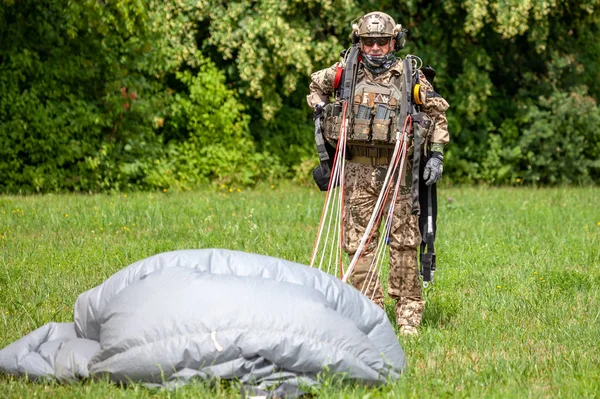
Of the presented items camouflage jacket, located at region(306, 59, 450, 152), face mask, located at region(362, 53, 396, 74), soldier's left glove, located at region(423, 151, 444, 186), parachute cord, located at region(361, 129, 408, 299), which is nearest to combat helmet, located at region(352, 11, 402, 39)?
face mask, located at region(362, 53, 396, 74)

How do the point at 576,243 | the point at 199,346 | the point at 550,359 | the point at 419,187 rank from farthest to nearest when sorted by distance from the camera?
the point at 576,243, the point at 419,187, the point at 550,359, the point at 199,346

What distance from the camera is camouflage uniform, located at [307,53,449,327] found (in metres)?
6.88

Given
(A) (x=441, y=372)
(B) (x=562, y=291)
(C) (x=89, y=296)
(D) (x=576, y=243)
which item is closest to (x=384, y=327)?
(A) (x=441, y=372)

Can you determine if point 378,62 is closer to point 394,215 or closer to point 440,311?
point 394,215

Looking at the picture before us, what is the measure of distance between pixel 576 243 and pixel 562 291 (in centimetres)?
248

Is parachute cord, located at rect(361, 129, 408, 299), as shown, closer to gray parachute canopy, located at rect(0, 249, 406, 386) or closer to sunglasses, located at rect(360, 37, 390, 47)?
sunglasses, located at rect(360, 37, 390, 47)

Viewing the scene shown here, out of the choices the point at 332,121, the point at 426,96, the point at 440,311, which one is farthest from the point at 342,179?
the point at 440,311

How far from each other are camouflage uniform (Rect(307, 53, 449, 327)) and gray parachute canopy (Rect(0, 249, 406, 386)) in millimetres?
1613

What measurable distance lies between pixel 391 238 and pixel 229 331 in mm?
2409

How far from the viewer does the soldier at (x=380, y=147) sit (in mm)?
6723

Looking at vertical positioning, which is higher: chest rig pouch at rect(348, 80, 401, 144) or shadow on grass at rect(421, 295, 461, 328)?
chest rig pouch at rect(348, 80, 401, 144)

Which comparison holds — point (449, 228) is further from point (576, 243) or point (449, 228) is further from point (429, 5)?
point (429, 5)

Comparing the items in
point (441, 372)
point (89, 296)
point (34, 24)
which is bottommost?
point (441, 372)

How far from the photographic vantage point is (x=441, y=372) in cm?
566
